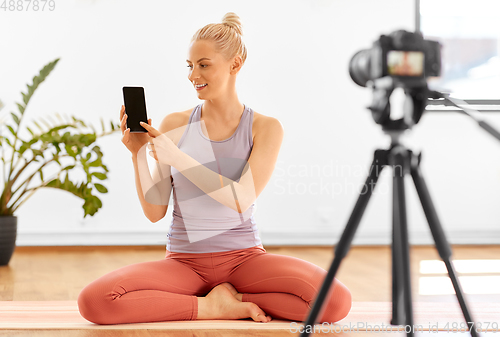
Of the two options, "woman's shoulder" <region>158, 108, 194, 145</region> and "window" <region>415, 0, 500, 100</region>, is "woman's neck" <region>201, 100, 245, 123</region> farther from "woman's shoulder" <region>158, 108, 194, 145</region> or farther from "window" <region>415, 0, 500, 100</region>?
"window" <region>415, 0, 500, 100</region>

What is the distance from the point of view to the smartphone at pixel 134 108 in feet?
4.79

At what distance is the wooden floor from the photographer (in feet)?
4.75

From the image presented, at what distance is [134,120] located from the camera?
147 cm

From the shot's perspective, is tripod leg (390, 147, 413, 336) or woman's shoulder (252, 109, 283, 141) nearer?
tripod leg (390, 147, 413, 336)

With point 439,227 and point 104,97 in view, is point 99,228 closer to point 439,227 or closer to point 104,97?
point 104,97

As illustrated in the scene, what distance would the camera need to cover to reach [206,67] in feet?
5.17

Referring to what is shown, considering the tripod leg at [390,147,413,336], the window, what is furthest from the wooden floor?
the window

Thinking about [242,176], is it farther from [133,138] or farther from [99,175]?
[99,175]

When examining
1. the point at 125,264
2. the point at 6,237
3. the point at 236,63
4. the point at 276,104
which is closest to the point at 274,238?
the point at 276,104

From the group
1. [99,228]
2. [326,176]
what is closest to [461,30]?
[326,176]

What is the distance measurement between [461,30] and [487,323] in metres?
2.52

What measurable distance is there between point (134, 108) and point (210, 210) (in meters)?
0.39

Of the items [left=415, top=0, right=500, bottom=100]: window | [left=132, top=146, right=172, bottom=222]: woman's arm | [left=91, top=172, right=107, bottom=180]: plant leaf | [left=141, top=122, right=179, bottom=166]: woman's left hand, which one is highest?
[left=415, top=0, right=500, bottom=100]: window

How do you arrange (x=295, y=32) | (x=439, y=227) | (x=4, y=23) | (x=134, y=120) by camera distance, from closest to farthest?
(x=439, y=227), (x=134, y=120), (x=4, y=23), (x=295, y=32)
